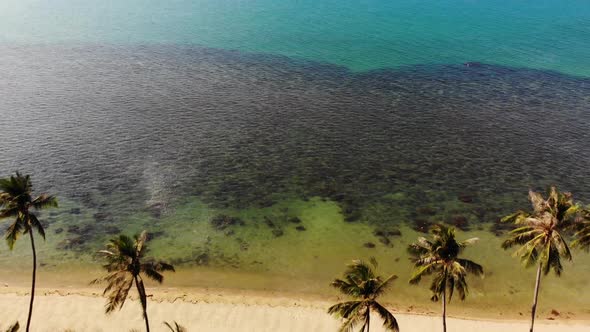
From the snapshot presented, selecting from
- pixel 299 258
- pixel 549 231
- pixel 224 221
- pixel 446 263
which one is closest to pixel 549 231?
pixel 549 231

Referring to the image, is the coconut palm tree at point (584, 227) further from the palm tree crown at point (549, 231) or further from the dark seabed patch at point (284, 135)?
the dark seabed patch at point (284, 135)

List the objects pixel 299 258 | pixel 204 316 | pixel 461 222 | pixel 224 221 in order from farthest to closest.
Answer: pixel 461 222, pixel 224 221, pixel 299 258, pixel 204 316

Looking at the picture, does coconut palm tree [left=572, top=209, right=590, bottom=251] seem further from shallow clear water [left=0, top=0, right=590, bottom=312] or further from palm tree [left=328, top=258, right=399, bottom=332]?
shallow clear water [left=0, top=0, right=590, bottom=312]

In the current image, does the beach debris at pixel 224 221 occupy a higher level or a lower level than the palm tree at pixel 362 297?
higher

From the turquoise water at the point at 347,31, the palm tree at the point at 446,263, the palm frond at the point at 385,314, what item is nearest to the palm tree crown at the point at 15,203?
the palm frond at the point at 385,314

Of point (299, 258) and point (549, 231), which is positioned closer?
point (549, 231)

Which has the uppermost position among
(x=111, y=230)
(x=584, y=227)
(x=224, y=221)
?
(x=224, y=221)

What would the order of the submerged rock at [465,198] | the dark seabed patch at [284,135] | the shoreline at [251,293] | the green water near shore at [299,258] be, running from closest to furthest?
1. the shoreline at [251,293]
2. the green water near shore at [299,258]
3. the submerged rock at [465,198]
4. the dark seabed patch at [284,135]

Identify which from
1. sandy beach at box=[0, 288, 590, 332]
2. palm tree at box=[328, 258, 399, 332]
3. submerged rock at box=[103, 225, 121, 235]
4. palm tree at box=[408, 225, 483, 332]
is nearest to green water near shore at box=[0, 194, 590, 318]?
submerged rock at box=[103, 225, 121, 235]

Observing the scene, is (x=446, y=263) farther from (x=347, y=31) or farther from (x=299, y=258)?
(x=347, y=31)
